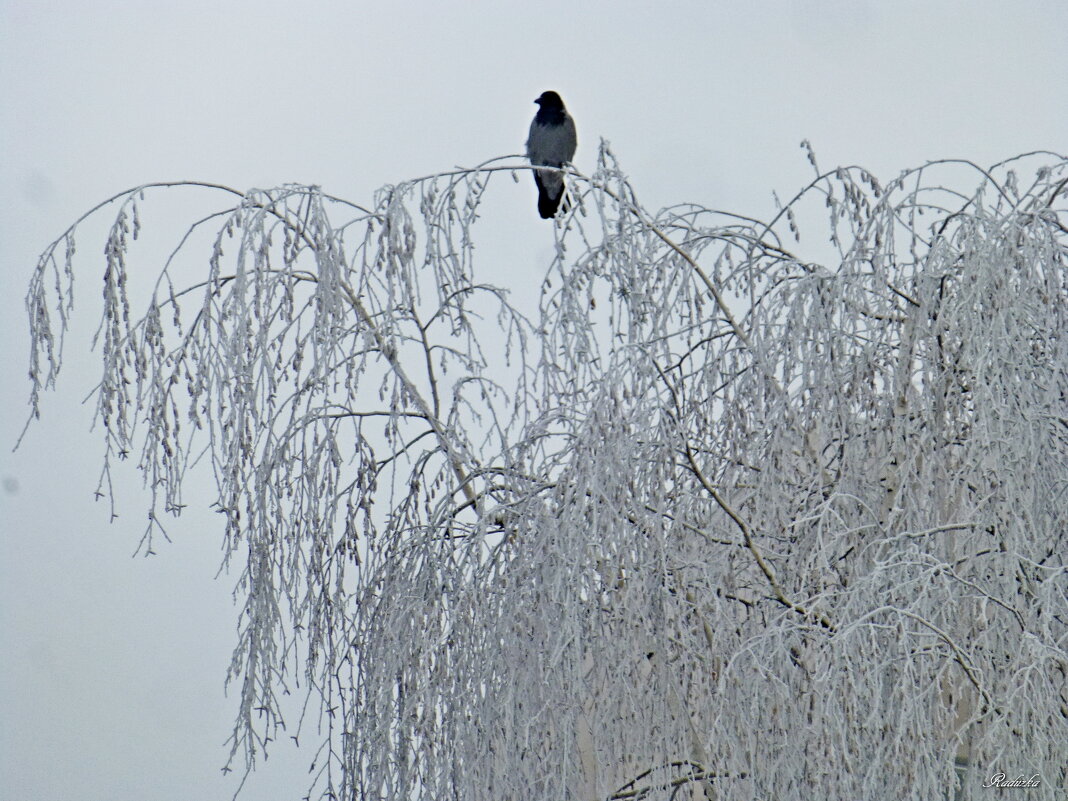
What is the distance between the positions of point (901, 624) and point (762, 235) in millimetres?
1323

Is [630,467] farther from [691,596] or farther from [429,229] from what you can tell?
[429,229]

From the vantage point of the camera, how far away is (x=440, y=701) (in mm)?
2850

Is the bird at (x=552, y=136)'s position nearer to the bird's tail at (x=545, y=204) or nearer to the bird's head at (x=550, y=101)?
the bird's head at (x=550, y=101)

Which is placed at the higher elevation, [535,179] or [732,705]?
[535,179]

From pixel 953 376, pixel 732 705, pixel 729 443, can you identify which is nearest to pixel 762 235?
pixel 729 443

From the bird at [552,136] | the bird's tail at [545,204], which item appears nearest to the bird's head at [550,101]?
the bird at [552,136]

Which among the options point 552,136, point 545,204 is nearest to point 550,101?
point 552,136

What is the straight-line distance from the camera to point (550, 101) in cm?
475

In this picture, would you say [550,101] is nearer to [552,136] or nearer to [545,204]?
[552,136]

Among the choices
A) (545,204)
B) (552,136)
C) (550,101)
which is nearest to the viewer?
(545,204)

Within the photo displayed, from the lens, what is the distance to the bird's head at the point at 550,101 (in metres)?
4.71

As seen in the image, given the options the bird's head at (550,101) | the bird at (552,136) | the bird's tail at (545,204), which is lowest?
the bird's tail at (545,204)

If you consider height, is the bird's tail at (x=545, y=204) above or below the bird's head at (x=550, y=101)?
below

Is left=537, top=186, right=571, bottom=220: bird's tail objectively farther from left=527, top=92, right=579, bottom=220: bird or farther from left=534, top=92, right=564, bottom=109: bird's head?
left=534, top=92, right=564, bottom=109: bird's head
